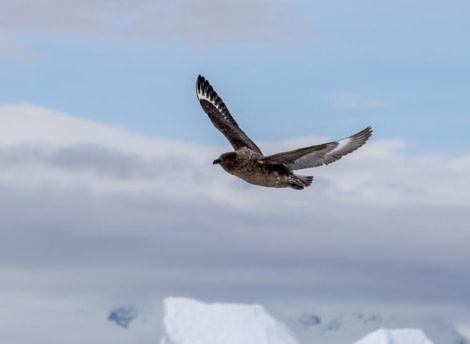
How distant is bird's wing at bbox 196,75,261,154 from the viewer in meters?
39.6

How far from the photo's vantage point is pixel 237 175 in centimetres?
3569

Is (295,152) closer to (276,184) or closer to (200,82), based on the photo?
(276,184)

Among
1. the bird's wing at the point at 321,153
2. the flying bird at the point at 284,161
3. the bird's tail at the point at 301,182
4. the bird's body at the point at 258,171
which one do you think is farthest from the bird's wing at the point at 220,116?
the bird's wing at the point at 321,153

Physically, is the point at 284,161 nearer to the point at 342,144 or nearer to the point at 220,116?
the point at 342,144

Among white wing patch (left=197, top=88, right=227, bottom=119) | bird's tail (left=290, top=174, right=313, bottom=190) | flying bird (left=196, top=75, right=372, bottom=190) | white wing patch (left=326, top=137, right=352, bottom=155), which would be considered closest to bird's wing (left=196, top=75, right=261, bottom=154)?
white wing patch (left=197, top=88, right=227, bottom=119)

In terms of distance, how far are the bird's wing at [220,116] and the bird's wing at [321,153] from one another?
4.87m

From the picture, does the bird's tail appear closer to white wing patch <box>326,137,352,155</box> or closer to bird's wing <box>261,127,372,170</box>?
bird's wing <box>261,127,372,170</box>

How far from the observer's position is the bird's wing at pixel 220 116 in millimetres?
39594

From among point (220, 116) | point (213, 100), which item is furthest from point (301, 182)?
point (213, 100)

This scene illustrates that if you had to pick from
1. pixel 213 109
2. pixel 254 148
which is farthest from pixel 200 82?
pixel 254 148

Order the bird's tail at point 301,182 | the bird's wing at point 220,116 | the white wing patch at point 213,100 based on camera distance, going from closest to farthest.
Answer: the bird's tail at point 301,182, the bird's wing at point 220,116, the white wing patch at point 213,100

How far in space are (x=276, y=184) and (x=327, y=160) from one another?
57.1 inches

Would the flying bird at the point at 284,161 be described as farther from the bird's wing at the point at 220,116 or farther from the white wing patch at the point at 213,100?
the white wing patch at the point at 213,100

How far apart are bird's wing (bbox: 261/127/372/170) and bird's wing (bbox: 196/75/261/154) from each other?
4.87m
